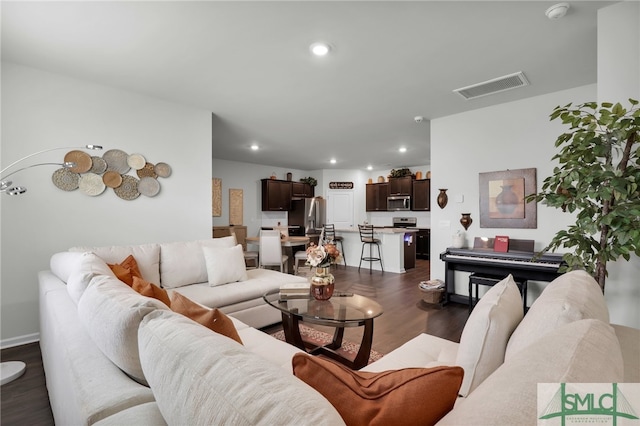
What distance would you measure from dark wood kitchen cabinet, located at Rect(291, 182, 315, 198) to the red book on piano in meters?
5.85

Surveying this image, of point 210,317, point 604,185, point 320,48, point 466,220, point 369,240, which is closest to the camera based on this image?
point 210,317

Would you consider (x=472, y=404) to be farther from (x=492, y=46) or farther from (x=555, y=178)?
(x=492, y=46)

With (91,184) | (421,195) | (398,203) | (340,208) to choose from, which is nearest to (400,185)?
(398,203)

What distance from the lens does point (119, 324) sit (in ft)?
3.18

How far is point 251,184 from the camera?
8109 millimetres

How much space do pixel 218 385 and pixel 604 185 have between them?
2.29 metres

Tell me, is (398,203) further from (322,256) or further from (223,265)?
(322,256)

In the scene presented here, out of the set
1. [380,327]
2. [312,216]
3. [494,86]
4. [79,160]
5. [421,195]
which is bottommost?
[380,327]

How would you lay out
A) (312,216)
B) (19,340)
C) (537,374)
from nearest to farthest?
(537,374), (19,340), (312,216)

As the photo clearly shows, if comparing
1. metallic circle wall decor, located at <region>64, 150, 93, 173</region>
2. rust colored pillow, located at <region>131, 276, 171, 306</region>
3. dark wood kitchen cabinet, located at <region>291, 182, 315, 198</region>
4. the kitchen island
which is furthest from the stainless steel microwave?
rust colored pillow, located at <region>131, 276, 171, 306</region>

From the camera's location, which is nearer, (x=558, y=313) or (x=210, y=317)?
(x=558, y=313)

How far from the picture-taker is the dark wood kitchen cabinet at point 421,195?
26.6 ft

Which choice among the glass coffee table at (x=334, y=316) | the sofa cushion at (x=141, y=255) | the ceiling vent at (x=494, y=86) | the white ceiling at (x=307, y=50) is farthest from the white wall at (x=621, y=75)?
the sofa cushion at (x=141, y=255)

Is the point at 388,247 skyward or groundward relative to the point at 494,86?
groundward
